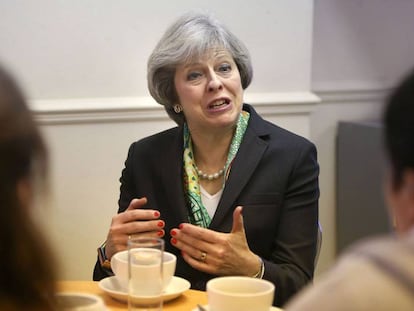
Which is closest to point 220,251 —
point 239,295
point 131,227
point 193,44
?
point 131,227

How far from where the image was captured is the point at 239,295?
4.11ft

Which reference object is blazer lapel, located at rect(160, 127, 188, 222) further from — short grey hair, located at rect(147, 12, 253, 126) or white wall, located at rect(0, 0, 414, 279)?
white wall, located at rect(0, 0, 414, 279)

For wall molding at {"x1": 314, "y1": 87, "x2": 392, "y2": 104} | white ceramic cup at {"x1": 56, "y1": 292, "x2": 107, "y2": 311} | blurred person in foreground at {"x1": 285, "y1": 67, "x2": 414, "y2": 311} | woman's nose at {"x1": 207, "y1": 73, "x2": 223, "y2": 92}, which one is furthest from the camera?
wall molding at {"x1": 314, "y1": 87, "x2": 392, "y2": 104}

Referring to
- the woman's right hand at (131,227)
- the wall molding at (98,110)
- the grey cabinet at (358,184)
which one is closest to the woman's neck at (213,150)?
the woman's right hand at (131,227)

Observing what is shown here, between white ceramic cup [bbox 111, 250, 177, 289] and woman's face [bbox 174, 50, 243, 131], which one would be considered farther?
woman's face [bbox 174, 50, 243, 131]

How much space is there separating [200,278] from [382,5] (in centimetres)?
223

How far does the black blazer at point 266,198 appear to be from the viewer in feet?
6.21

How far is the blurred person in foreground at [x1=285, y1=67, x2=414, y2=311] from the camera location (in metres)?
0.69

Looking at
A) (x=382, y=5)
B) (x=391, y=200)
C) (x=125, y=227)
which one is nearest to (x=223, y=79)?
(x=125, y=227)

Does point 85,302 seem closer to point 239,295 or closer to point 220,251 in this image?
point 239,295

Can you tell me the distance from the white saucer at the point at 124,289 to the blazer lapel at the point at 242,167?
417 millimetres

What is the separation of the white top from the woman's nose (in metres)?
0.31

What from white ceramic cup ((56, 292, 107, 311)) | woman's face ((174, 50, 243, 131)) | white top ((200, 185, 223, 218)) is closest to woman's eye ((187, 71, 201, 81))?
woman's face ((174, 50, 243, 131))

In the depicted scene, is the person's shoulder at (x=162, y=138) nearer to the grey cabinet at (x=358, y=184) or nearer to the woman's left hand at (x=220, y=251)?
the woman's left hand at (x=220, y=251)
